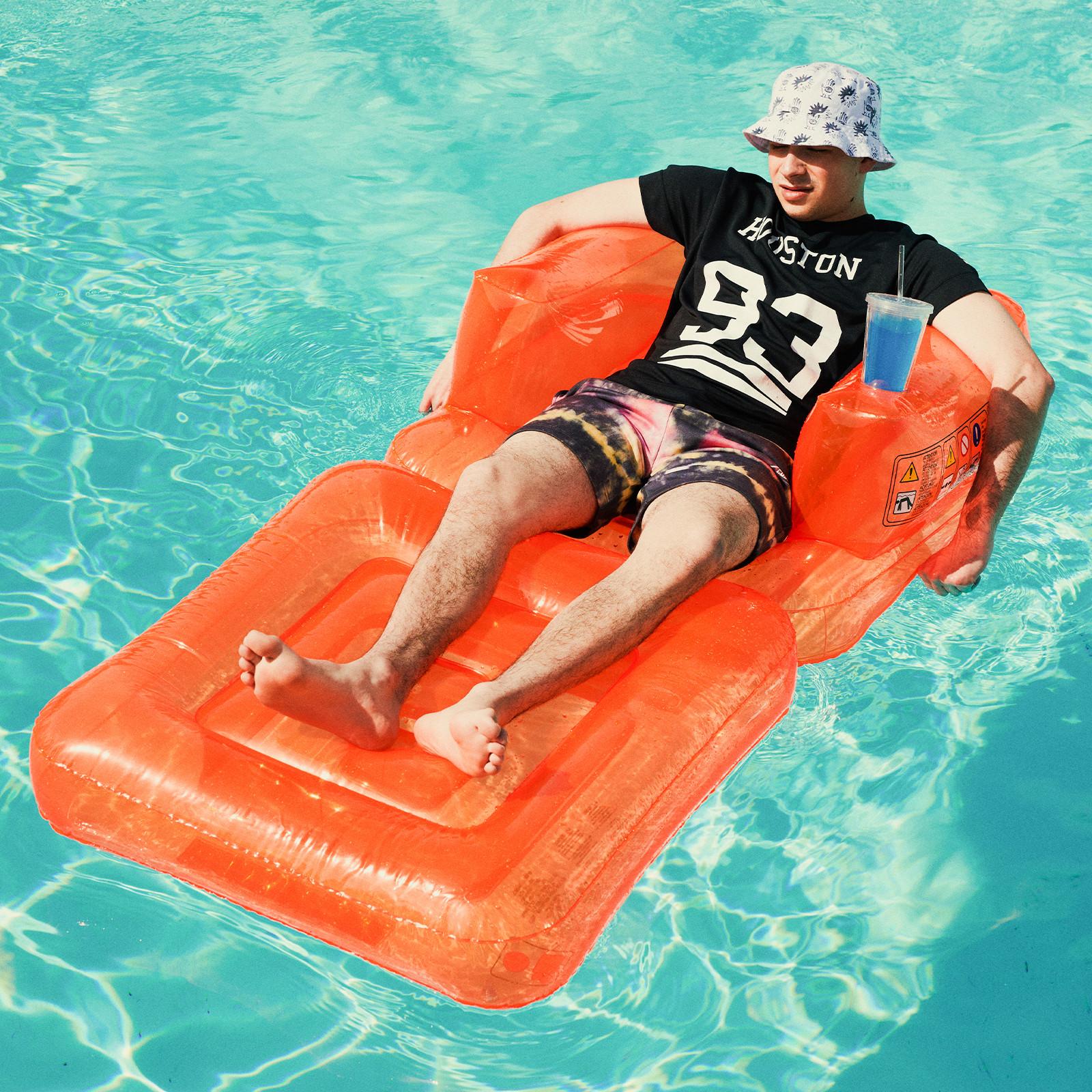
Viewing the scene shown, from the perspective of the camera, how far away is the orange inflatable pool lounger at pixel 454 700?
1968mm

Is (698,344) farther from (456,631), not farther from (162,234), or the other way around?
(162,234)

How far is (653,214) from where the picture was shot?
10.3 ft

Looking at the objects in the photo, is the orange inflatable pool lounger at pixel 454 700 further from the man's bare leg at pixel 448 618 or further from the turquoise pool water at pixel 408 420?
the turquoise pool water at pixel 408 420

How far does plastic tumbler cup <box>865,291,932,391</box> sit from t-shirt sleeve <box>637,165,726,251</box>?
62cm

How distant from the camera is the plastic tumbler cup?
2502mm

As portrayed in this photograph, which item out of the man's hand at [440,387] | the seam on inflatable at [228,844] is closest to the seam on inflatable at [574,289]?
the man's hand at [440,387]

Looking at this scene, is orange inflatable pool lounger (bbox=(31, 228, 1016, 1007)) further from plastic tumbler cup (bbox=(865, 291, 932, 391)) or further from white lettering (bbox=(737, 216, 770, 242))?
white lettering (bbox=(737, 216, 770, 242))

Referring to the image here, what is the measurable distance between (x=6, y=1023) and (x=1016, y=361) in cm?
238

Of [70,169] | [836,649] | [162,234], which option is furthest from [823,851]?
[70,169]

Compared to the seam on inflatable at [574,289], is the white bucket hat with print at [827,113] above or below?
above

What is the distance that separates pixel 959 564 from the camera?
111 inches

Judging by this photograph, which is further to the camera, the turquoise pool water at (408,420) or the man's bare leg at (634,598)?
the turquoise pool water at (408,420)

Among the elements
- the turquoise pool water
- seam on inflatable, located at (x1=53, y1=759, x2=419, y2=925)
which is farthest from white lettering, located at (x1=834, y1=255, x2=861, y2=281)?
seam on inflatable, located at (x1=53, y1=759, x2=419, y2=925)

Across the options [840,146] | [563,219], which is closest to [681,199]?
[563,219]
